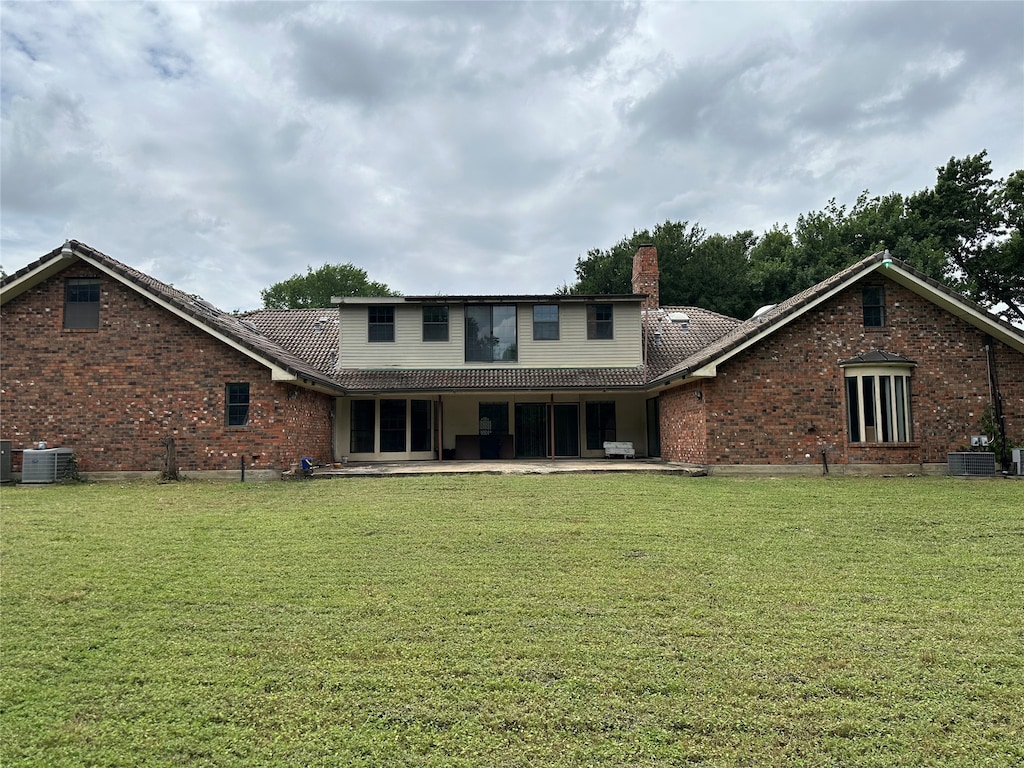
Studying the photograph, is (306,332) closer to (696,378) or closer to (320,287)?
(696,378)

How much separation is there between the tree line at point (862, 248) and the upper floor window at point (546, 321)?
19.1 metres

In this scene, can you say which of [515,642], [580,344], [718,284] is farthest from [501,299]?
[718,284]

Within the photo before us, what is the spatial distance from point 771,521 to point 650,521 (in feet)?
5.79

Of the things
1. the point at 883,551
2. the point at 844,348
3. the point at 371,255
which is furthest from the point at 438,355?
the point at 371,255

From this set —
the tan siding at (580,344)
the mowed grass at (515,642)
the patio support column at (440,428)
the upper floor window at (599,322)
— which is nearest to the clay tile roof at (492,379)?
the tan siding at (580,344)

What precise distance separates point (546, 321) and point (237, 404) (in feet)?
30.4

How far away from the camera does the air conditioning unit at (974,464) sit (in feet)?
45.3

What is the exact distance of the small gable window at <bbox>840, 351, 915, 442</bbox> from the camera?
1445 cm

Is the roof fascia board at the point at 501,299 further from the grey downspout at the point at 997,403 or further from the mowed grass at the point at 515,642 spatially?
the mowed grass at the point at 515,642

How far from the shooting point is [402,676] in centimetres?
386

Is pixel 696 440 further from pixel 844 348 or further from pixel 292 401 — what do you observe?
pixel 292 401

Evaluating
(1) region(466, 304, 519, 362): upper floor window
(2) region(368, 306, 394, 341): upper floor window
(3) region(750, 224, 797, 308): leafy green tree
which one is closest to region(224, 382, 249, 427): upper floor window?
(2) region(368, 306, 394, 341): upper floor window

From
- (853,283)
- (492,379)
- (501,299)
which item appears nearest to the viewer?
(853,283)

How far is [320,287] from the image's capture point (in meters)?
52.8
